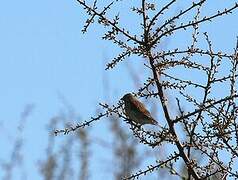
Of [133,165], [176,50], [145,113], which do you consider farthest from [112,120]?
[176,50]

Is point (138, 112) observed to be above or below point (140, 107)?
below

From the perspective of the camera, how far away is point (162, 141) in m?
3.65

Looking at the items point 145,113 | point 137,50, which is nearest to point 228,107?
point 137,50

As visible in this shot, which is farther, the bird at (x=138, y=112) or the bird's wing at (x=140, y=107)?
the bird's wing at (x=140, y=107)

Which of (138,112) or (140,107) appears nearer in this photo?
(138,112)

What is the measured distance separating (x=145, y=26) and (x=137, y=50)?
5.2 inches

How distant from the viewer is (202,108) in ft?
12.0

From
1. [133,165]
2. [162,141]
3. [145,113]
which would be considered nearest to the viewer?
[162,141]

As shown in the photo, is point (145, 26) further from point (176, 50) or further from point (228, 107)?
point (228, 107)

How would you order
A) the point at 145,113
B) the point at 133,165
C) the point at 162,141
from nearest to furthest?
the point at 162,141, the point at 145,113, the point at 133,165

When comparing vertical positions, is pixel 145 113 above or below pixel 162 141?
above

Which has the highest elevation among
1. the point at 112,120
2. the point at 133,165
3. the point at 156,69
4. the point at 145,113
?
the point at 112,120

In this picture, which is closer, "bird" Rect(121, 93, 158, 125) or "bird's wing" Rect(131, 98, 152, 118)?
"bird" Rect(121, 93, 158, 125)

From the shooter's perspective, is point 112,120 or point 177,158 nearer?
point 177,158
